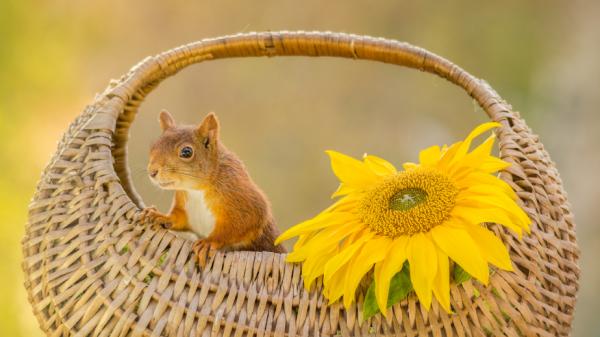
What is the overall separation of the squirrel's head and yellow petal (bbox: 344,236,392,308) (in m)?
0.29

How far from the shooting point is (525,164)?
88 cm

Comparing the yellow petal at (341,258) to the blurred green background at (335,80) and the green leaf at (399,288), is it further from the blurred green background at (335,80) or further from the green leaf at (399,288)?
the blurred green background at (335,80)

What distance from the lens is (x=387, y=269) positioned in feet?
2.47

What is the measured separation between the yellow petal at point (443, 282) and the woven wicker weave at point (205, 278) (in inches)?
0.8

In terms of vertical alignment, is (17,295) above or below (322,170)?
below

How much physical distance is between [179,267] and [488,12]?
1.52m

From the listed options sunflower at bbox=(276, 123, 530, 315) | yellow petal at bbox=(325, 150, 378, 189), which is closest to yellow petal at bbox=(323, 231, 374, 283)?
sunflower at bbox=(276, 123, 530, 315)

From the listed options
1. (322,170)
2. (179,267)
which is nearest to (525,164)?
(179,267)

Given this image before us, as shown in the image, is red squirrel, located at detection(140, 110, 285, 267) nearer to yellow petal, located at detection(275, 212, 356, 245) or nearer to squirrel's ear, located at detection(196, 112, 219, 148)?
squirrel's ear, located at detection(196, 112, 219, 148)

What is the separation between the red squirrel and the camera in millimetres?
949

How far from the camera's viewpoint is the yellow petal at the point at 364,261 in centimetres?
76

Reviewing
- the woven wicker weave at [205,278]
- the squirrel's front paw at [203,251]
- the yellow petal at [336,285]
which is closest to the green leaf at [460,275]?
the woven wicker weave at [205,278]

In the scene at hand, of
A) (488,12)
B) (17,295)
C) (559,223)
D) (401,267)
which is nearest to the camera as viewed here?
(401,267)

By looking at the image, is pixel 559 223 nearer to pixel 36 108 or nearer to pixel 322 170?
pixel 322 170
